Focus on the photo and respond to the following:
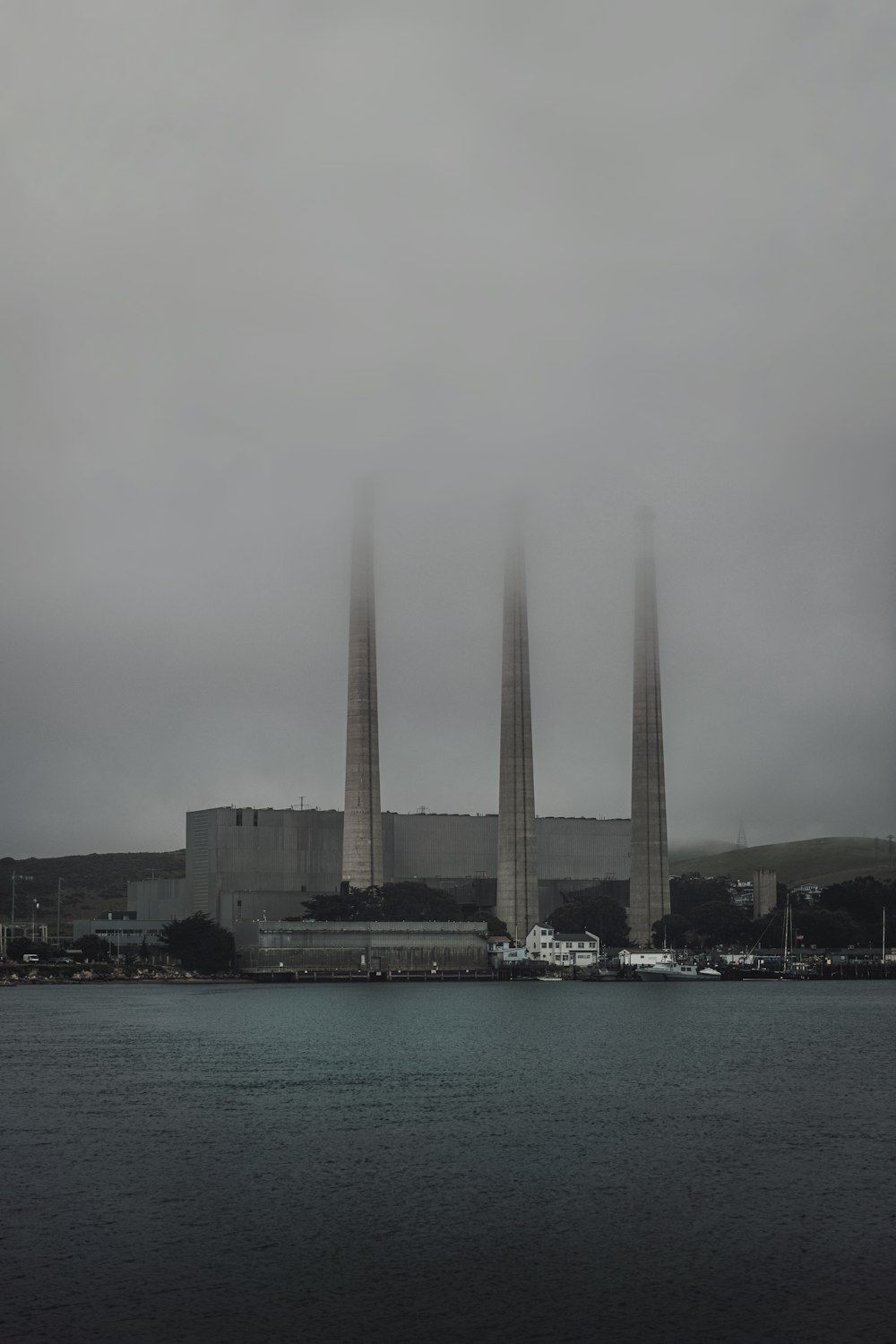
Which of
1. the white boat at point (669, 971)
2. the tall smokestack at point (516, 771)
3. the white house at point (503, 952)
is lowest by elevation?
the white boat at point (669, 971)

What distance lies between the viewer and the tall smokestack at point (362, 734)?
17175cm

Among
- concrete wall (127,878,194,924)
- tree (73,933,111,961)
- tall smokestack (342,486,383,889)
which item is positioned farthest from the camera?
concrete wall (127,878,194,924)

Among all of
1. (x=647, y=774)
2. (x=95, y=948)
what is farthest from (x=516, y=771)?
(x=95, y=948)

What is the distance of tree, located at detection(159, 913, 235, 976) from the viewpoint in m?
174

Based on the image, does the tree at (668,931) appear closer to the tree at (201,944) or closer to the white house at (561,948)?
the white house at (561,948)

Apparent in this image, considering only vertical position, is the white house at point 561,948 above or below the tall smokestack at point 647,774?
below

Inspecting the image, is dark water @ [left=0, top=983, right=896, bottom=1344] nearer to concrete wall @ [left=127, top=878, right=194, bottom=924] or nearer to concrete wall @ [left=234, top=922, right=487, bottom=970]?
concrete wall @ [left=234, top=922, right=487, bottom=970]

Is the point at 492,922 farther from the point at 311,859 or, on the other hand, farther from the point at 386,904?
the point at 311,859

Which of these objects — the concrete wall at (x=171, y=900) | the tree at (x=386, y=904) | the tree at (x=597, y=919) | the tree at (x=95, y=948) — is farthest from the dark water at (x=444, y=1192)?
the tree at (x=95, y=948)

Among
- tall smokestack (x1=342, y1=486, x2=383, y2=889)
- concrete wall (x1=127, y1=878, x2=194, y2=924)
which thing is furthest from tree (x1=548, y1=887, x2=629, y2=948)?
concrete wall (x1=127, y1=878, x2=194, y2=924)

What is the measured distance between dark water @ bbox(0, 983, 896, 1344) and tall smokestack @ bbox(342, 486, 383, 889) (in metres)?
78.8

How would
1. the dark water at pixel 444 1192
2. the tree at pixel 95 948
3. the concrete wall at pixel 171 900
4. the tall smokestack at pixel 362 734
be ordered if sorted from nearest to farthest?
the dark water at pixel 444 1192 → the tall smokestack at pixel 362 734 → the tree at pixel 95 948 → the concrete wall at pixel 171 900

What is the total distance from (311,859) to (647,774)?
38512 mm

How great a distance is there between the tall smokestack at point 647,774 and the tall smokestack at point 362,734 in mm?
29649
